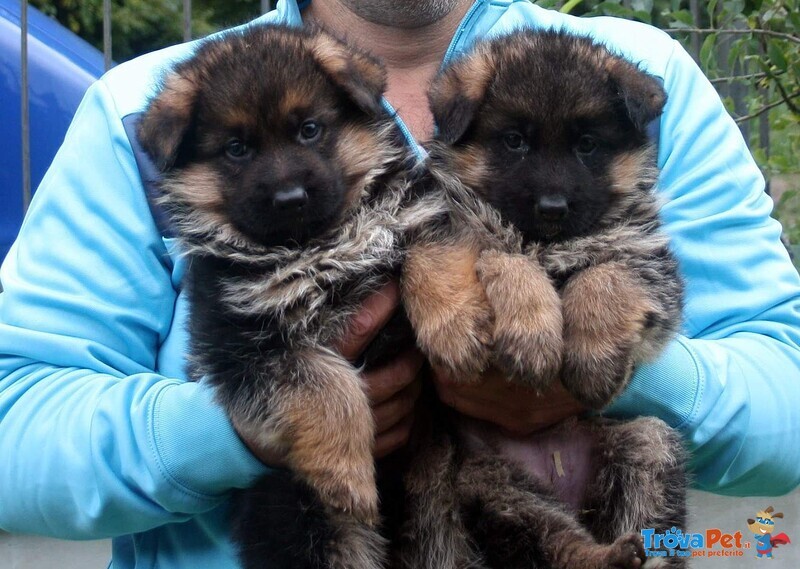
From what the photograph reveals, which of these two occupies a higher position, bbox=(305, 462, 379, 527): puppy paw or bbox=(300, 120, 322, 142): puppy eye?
bbox=(300, 120, 322, 142): puppy eye

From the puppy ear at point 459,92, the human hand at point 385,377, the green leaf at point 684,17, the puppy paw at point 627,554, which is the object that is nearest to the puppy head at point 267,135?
the puppy ear at point 459,92

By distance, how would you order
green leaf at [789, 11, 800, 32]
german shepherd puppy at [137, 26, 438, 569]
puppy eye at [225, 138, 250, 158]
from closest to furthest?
german shepherd puppy at [137, 26, 438, 569], puppy eye at [225, 138, 250, 158], green leaf at [789, 11, 800, 32]

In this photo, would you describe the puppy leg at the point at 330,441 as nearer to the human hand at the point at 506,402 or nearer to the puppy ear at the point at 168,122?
the human hand at the point at 506,402

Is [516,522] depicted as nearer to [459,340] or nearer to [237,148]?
[459,340]

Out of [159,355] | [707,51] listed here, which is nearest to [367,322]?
[159,355]

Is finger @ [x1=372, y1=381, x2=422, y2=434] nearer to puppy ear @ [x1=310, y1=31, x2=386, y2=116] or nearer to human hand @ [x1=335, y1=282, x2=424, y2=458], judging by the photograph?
human hand @ [x1=335, y1=282, x2=424, y2=458]

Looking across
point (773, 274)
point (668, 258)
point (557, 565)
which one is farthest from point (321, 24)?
point (557, 565)

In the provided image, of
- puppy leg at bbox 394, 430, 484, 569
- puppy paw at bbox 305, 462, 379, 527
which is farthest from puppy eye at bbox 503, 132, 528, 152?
puppy paw at bbox 305, 462, 379, 527
